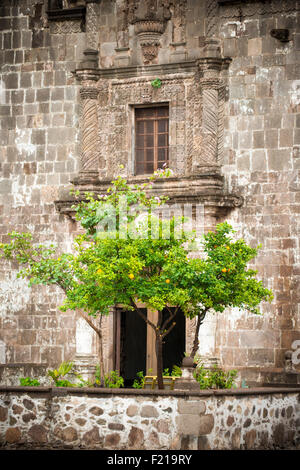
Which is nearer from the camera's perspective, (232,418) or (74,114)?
(232,418)

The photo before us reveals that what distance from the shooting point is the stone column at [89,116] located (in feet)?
68.0

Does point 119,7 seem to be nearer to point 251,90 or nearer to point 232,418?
point 251,90

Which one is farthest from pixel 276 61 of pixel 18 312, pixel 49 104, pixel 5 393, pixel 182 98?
pixel 5 393

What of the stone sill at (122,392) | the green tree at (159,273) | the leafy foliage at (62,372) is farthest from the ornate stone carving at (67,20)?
the stone sill at (122,392)

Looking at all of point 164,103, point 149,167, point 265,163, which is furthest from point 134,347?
point 265,163

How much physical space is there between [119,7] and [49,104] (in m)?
2.82

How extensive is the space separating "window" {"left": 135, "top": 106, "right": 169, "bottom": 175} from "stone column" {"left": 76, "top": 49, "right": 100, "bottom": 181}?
986mm

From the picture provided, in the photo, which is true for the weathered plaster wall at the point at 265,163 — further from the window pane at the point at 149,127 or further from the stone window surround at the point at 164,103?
the window pane at the point at 149,127

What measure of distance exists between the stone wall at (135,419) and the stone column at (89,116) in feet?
23.9

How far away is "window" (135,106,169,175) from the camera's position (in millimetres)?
20703

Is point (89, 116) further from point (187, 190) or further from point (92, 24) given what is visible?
point (187, 190)

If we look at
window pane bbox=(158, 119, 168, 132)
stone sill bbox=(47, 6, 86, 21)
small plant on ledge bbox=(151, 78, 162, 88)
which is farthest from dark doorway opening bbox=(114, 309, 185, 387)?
stone sill bbox=(47, 6, 86, 21)

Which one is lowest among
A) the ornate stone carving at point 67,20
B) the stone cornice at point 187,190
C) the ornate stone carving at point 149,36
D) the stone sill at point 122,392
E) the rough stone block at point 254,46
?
the stone sill at point 122,392

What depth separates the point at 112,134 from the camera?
68.5 ft
